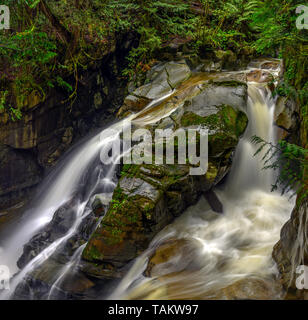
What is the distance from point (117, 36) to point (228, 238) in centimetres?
832

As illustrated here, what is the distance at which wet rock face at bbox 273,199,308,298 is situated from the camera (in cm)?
304

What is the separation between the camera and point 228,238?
189 inches

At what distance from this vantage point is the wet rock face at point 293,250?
3.04 m

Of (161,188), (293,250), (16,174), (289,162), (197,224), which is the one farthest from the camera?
(16,174)

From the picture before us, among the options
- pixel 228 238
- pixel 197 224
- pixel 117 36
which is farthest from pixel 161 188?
pixel 117 36

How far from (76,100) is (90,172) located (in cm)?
322

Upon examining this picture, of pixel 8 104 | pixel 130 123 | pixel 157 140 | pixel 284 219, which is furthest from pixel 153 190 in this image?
pixel 8 104

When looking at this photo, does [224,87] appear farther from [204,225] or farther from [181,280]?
[181,280]

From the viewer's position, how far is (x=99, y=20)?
8859mm

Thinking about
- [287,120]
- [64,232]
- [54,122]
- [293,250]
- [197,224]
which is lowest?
[64,232]

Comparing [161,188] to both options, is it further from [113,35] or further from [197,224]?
[113,35]

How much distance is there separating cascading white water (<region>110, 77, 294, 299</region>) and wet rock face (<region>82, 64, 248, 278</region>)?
0.29 metres

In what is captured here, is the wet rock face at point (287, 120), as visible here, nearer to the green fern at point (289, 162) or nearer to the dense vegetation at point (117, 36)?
the dense vegetation at point (117, 36)

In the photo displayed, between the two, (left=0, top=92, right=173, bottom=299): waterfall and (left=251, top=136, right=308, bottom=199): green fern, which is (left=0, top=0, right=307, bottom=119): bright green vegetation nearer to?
(left=251, top=136, right=308, bottom=199): green fern
